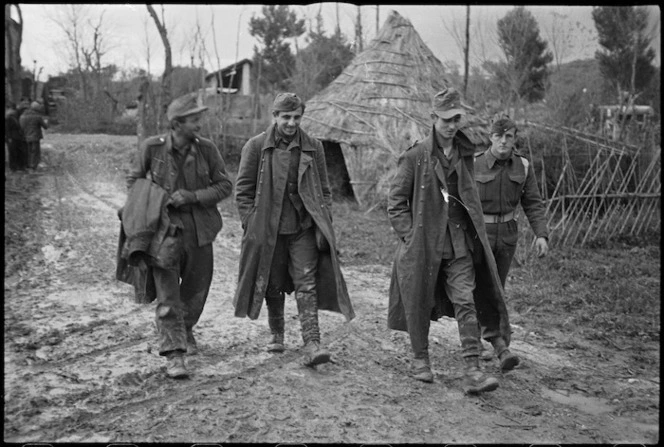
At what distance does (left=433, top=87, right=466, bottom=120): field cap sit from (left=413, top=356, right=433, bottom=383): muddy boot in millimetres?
1683

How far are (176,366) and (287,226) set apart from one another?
1.24 metres

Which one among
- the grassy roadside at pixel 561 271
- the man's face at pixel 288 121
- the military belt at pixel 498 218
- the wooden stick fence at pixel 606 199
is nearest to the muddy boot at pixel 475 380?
the military belt at pixel 498 218

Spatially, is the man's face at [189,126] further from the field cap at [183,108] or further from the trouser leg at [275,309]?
the trouser leg at [275,309]

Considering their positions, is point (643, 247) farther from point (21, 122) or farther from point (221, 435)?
point (21, 122)

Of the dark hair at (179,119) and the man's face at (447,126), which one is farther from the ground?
the dark hair at (179,119)

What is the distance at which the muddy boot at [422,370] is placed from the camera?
189 inches

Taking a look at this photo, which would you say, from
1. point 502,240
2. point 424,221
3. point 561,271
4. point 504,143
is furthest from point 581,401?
point 561,271

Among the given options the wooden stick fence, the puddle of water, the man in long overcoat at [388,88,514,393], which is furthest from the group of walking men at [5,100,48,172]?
the puddle of water

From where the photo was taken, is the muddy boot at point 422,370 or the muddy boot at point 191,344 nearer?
the muddy boot at point 422,370

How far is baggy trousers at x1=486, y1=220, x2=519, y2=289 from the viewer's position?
5383 millimetres

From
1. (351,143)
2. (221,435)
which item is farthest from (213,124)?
(221,435)

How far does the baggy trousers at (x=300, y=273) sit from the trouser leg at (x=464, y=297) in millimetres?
952

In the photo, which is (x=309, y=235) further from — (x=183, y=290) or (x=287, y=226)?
(x=183, y=290)

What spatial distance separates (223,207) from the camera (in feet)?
43.0
